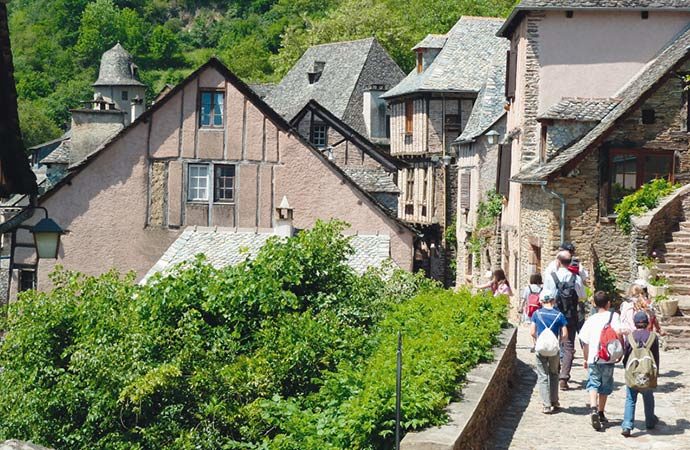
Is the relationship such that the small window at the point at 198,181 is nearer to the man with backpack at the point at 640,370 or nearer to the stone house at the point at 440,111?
the man with backpack at the point at 640,370

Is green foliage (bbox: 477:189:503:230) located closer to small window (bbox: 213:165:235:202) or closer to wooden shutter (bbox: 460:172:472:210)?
wooden shutter (bbox: 460:172:472:210)

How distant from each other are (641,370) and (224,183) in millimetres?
17135

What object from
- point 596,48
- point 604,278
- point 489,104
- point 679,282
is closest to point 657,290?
point 679,282

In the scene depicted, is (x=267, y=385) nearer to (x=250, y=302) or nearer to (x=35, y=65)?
(x=250, y=302)

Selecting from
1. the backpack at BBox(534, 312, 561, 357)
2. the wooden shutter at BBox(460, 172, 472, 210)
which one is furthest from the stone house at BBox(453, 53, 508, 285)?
the backpack at BBox(534, 312, 561, 357)

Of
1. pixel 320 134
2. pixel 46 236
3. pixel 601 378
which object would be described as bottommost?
pixel 601 378

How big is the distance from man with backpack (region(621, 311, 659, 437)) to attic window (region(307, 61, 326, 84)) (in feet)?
157

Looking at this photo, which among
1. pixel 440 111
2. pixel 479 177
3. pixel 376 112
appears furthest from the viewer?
pixel 376 112

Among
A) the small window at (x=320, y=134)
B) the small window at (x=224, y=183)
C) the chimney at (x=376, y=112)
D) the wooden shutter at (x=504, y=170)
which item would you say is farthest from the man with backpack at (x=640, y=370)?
the chimney at (x=376, y=112)

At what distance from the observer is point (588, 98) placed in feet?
91.7

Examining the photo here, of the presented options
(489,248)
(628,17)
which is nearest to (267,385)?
(628,17)

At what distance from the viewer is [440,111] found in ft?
160

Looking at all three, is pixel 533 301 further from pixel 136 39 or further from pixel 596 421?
pixel 136 39

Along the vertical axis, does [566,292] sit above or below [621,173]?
below
